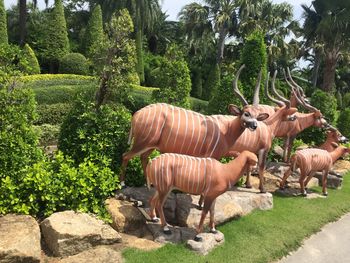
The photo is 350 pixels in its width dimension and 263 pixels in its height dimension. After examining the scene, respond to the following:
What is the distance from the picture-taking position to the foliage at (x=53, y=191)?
6793 mm

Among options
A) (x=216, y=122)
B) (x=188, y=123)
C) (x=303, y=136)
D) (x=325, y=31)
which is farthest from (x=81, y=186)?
(x=325, y=31)

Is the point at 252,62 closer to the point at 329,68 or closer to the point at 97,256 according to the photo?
the point at 97,256

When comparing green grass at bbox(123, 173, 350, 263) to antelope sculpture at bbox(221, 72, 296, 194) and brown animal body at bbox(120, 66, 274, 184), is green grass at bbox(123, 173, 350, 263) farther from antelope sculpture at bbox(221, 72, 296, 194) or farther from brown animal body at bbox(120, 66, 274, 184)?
brown animal body at bbox(120, 66, 274, 184)

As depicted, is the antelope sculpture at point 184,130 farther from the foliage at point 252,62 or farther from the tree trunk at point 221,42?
the tree trunk at point 221,42

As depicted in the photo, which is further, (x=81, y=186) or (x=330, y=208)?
(x=330, y=208)

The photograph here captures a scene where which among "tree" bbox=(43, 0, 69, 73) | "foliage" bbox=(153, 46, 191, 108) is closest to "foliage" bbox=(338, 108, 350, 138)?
"foliage" bbox=(153, 46, 191, 108)

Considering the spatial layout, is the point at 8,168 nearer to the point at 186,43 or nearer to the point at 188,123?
the point at 188,123

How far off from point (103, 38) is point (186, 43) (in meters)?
29.8

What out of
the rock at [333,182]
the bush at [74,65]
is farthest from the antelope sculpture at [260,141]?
the bush at [74,65]

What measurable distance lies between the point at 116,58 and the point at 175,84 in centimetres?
406

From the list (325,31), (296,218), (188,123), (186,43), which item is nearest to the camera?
(188,123)

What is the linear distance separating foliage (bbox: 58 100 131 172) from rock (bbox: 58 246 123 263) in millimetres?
2590

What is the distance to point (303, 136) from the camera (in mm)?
18500

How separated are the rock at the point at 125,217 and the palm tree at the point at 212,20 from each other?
27.6 metres
